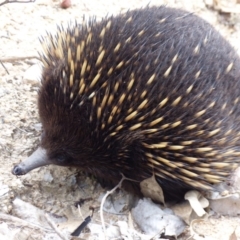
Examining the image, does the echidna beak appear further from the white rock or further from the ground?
the white rock

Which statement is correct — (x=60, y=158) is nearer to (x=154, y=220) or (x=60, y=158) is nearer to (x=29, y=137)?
(x=29, y=137)

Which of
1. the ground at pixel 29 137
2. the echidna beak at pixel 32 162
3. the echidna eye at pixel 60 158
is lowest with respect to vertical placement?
the ground at pixel 29 137

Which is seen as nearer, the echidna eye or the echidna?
the echidna

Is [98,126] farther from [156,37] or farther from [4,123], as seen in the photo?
[4,123]

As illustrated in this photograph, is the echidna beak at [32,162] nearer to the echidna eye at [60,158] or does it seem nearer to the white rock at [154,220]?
the echidna eye at [60,158]

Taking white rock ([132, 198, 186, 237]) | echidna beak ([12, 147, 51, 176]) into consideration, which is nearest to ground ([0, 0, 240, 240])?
white rock ([132, 198, 186, 237])

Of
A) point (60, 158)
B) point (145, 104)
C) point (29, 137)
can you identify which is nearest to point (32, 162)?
point (60, 158)

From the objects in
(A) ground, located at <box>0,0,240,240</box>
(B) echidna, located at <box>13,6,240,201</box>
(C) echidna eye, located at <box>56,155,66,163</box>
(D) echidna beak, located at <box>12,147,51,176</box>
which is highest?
(B) echidna, located at <box>13,6,240,201</box>

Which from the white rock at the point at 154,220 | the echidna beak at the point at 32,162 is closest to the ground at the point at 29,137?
the white rock at the point at 154,220
